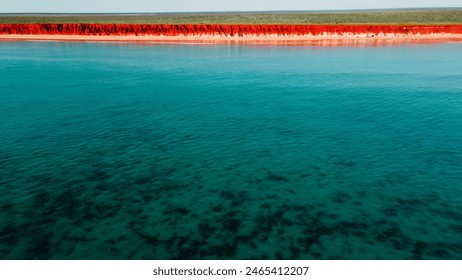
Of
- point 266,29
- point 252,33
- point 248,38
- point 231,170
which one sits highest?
point 266,29

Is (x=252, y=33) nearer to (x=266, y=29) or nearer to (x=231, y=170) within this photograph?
(x=266, y=29)

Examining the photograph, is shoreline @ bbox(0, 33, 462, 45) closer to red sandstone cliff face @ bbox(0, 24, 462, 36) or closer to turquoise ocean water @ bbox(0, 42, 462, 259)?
red sandstone cliff face @ bbox(0, 24, 462, 36)

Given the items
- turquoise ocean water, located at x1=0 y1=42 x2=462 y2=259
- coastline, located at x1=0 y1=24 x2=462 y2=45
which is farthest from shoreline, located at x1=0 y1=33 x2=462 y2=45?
turquoise ocean water, located at x1=0 y1=42 x2=462 y2=259

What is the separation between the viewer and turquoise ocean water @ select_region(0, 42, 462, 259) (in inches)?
645

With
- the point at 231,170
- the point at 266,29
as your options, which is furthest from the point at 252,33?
the point at 231,170

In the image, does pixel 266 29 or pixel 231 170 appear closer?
pixel 231 170

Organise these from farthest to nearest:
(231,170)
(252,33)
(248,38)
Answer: (252,33) < (248,38) < (231,170)

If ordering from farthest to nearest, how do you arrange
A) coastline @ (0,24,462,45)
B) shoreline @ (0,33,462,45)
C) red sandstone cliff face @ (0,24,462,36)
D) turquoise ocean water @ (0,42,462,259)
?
red sandstone cliff face @ (0,24,462,36)
coastline @ (0,24,462,45)
shoreline @ (0,33,462,45)
turquoise ocean water @ (0,42,462,259)

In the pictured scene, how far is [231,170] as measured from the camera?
23.5 m

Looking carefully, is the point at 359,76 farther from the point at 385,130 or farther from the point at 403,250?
the point at 403,250

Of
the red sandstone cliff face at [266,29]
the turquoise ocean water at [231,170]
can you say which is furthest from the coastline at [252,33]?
the turquoise ocean water at [231,170]

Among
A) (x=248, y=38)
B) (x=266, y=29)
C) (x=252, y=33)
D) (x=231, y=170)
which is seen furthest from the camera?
(x=266, y=29)

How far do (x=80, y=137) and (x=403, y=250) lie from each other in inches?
1042
